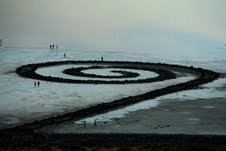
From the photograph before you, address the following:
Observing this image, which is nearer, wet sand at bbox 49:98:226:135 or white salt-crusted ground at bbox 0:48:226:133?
wet sand at bbox 49:98:226:135

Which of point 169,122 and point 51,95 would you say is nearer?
point 169,122

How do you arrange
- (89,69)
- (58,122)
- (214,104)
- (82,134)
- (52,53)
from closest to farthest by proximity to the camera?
(82,134), (58,122), (214,104), (89,69), (52,53)

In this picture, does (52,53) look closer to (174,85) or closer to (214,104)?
(174,85)

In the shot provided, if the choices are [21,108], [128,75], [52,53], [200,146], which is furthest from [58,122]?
[52,53]

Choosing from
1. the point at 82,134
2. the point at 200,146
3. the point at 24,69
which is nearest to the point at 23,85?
the point at 24,69

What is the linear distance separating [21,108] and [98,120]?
21.5 ft

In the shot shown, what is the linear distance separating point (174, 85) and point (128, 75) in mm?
7727

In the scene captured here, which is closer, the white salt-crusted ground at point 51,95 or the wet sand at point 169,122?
the wet sand at point 169,122

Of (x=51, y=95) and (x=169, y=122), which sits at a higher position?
(x=169, y=122)

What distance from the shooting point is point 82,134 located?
25328mm

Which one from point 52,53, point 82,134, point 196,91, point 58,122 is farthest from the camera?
point 52,53

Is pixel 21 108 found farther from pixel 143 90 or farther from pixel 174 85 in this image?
pixel 174 85

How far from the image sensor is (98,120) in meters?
29.0

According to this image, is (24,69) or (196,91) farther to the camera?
(24,69)
